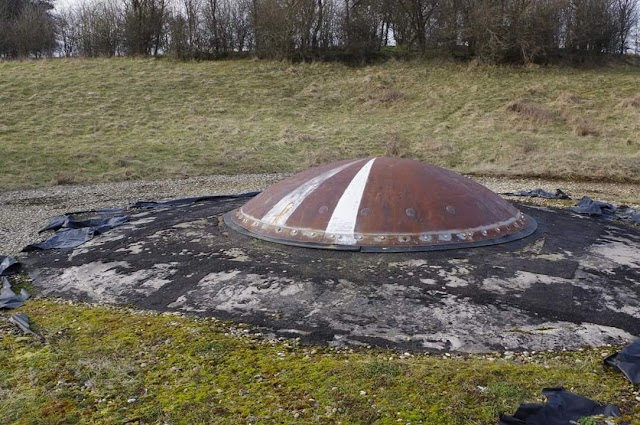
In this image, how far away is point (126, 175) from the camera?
15039 mm

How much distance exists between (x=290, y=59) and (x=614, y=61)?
17862 mm

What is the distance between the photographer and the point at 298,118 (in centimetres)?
2439

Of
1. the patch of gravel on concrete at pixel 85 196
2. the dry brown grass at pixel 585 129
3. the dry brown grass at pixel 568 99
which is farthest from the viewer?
the dry brown grass at pixel 568 99

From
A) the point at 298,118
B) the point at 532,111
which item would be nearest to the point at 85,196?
the point at 298,118

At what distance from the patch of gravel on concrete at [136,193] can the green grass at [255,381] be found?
4.99 metres

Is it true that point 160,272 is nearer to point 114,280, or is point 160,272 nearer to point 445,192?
point 114,280

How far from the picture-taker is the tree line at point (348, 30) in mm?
31422

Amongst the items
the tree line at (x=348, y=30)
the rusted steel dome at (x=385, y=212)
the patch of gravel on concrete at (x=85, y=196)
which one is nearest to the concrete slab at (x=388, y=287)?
the rusted steel dome at (x=385, y=212)

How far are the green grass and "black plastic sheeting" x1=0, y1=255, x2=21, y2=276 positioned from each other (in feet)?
6.61

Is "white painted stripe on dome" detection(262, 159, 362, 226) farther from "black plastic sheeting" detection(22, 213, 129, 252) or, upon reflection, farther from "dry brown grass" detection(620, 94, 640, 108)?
"dry brown grass" detection(620, 94, 640, 108)

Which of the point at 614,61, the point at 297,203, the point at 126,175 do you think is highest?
the point at 614,61

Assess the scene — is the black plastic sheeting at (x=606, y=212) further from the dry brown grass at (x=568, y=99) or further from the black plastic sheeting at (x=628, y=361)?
the dry brown grass at (x=568, y=99)

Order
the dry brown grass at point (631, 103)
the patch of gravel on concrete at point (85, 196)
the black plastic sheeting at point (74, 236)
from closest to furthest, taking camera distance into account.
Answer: the black plastic sheeting at point (74, 236) < the patch of gravel on concrete at point (85, 196) < the dry brown grass at point (631, 103)

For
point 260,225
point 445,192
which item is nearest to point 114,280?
point 260,225
